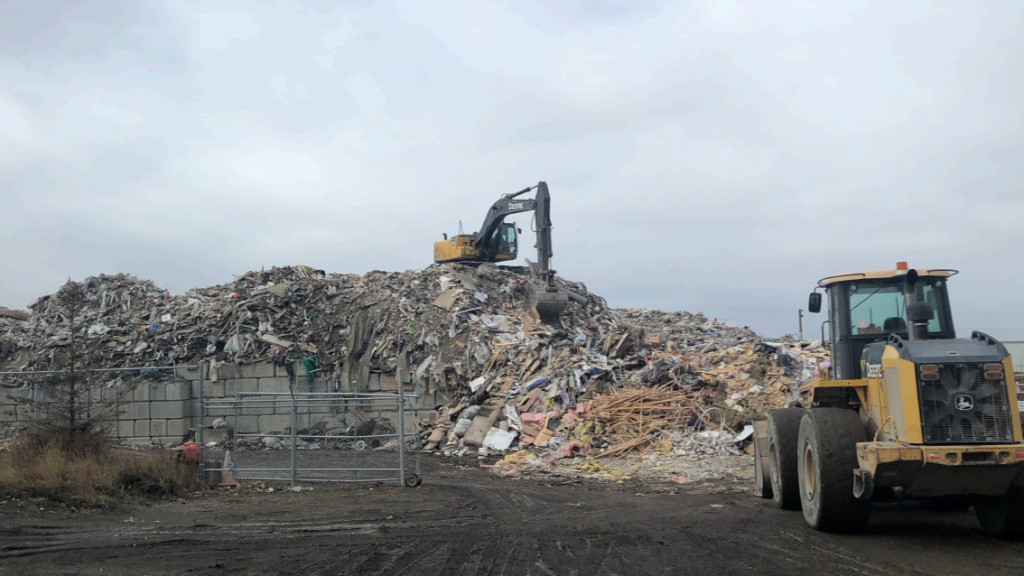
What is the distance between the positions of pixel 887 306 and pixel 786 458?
209 centimetres

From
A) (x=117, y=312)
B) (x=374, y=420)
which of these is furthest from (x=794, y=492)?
(x=117, y=312)

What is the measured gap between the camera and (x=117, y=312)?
25359mm

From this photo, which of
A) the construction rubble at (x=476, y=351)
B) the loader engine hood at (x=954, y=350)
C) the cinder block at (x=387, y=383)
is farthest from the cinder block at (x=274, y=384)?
the loader engine hood at (x=954, y=350)

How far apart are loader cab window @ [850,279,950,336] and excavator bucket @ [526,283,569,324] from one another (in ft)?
48.7

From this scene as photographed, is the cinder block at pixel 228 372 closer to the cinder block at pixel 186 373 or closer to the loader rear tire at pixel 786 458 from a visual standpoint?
the cinder block at pixel 186 373

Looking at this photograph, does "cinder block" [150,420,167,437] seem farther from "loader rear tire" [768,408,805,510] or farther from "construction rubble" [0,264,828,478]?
"loader rear tire" [768,408,805,510]

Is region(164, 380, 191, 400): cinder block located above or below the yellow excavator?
below

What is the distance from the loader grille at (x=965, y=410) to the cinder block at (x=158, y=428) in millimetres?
17052

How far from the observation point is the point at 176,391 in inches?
743

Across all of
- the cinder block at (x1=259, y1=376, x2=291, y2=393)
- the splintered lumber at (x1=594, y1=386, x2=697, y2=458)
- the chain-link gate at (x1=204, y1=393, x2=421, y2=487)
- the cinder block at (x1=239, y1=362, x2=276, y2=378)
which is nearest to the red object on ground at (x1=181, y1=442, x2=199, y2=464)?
the chain-link gate at (x1=204, y1=393, x2=421, y2=487)

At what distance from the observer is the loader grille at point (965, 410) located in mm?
6875

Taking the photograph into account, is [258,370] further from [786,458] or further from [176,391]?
[786,458]

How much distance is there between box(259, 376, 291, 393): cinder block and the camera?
2145cm

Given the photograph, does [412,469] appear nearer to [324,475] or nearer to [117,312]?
[324,475]
